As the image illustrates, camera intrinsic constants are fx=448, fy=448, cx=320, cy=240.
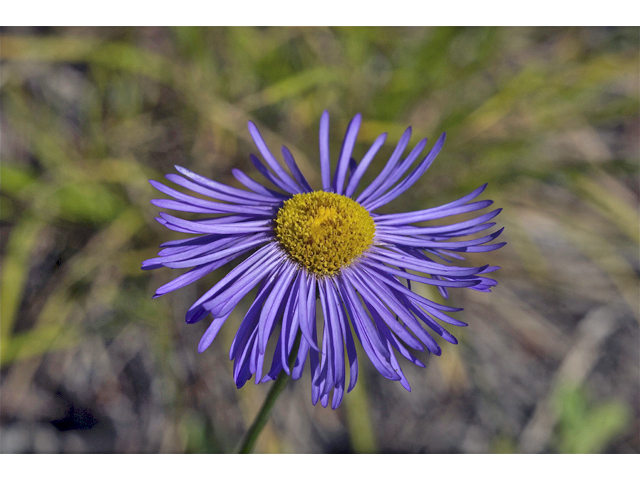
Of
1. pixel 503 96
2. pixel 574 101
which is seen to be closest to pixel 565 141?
pixel 574 101

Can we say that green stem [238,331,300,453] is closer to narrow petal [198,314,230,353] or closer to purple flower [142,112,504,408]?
purple flower [142,112,504,408]

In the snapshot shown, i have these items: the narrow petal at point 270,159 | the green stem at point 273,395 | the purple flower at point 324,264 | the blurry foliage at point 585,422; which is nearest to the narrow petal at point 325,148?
the purple flower at point 324,264

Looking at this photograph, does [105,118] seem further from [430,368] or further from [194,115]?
[430,368]

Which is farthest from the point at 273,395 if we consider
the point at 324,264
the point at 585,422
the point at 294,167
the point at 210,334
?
the point at 585,422

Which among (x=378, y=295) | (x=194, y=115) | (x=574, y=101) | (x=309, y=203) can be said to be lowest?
(x=378, y=295)

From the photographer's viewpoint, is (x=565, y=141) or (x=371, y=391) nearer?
(x=371, y=391)

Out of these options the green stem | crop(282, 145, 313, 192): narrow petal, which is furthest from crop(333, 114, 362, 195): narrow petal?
the green stem

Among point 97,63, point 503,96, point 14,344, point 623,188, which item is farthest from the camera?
point 623,188

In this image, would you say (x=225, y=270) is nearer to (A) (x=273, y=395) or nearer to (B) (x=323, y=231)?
(B) (x=323, y=231)
